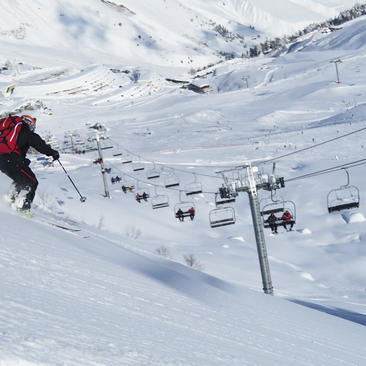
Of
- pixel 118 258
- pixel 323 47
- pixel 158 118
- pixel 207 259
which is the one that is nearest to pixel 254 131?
pixel 158 118

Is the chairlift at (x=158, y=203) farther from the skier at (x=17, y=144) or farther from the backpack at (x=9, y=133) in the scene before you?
the backpack at (x=9, y=133)

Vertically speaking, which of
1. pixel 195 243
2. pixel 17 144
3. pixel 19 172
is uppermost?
pixel 195 243

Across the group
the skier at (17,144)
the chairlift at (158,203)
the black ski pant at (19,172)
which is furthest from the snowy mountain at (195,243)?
the chairlift at (158,203)

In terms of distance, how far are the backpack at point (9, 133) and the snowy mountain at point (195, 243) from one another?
79 centimetres

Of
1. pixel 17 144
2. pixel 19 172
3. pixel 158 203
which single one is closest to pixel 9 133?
pixel 17 144

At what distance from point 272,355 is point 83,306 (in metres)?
1.43

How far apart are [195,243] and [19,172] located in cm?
2250

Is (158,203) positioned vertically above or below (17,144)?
above

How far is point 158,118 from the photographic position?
256 ft

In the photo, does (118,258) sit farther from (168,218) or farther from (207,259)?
(168,218)

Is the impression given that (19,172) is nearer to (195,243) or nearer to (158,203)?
(158,203)

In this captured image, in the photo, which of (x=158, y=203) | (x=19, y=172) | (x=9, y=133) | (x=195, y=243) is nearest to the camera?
(x=9, y=133)

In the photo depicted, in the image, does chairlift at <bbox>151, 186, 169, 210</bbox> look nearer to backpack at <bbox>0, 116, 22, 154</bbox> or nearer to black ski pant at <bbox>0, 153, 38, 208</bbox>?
black ski pant at <bbox>0, 153, 38, 208</bbox>

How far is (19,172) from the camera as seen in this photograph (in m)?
6.49
